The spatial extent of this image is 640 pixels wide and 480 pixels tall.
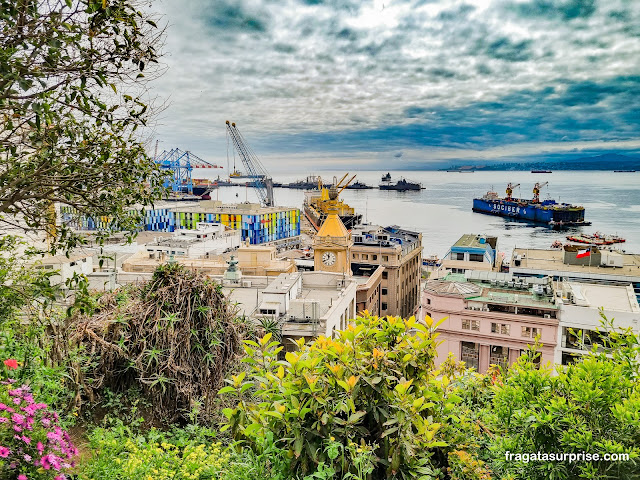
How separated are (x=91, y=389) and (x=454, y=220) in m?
103

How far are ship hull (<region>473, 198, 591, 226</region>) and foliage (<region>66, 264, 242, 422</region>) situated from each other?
318 feet

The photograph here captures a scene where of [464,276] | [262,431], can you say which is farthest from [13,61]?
[464,276]

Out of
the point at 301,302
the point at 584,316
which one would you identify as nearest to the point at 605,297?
the point at 584,316

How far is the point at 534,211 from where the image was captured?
341ft

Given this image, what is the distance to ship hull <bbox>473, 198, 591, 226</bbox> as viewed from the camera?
90.8 meters

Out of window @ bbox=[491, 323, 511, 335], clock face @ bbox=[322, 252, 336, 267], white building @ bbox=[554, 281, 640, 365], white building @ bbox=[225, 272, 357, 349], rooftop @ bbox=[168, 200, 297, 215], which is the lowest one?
window @ bbox=[491, 323, 511, 335]

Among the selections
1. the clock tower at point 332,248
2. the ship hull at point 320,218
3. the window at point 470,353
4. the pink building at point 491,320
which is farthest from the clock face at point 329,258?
the ship hull at point 320,218

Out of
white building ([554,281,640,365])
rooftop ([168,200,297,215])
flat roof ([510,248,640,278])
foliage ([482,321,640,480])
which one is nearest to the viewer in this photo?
foliage ([482,321,640,480])

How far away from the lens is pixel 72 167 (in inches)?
161

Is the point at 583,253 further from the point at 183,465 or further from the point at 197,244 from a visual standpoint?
the point at 183,465

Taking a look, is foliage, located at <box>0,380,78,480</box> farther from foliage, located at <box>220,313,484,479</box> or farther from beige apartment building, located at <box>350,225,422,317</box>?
beige apartment building, located at <box>350,225,422,317</box>

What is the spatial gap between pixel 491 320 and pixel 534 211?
97118 millimetres

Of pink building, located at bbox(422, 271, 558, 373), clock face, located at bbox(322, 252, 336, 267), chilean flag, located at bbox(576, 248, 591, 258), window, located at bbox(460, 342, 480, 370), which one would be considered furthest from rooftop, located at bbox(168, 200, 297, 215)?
window, located at bbox(460, 342, 480, 370)

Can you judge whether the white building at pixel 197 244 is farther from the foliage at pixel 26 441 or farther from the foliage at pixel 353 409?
the foliage at pixel 353 409
